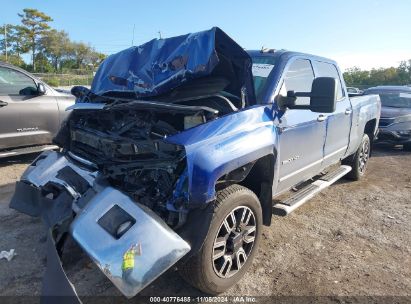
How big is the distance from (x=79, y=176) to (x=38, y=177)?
61 cm

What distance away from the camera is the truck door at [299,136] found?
12.3 feet

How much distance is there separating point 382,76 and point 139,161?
44095mm

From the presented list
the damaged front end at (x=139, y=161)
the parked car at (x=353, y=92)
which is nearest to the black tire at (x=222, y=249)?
the damaged front end at (x=139, y=161)

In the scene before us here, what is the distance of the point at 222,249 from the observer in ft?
9.95

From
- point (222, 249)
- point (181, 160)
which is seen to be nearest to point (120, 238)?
point (181, 160)

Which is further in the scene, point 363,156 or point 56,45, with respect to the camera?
point 56,45

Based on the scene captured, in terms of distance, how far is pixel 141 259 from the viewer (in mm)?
2383

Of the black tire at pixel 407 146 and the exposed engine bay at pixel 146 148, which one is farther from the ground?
the exposed engine bay at pixel 146 148

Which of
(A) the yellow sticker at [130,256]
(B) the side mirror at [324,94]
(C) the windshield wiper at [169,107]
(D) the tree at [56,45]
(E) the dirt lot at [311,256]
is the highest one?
(D) the tree at [56,45]

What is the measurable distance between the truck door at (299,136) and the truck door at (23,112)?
4328 millimetres

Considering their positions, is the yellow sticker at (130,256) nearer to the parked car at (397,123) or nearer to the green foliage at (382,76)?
the parked car at (397,123)

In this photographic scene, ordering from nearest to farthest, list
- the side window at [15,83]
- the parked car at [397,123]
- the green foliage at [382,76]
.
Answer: the side window at [15,83] < the parked car at [397,123] < the green foliage at [382,76]

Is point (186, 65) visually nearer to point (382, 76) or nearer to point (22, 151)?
point (22, 151)

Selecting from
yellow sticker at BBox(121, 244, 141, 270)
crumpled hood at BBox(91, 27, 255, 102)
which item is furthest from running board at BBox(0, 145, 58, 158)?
yellow sticker at BBox(121, 244, 141, 270)
